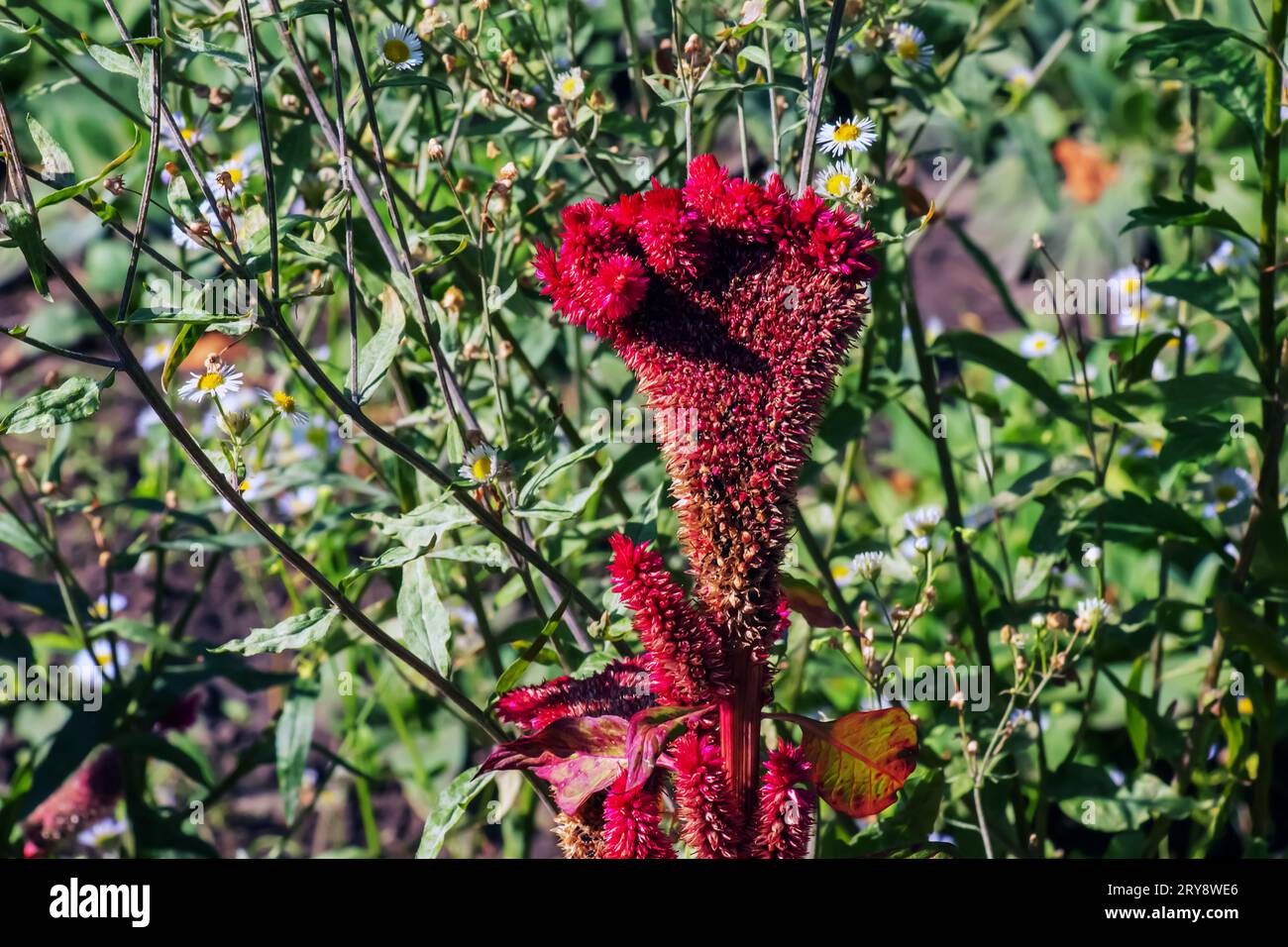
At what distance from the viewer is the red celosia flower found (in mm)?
1260

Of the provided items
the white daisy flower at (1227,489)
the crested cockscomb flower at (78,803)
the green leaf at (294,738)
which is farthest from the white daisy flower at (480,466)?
the white daisy flower at (1227,489)

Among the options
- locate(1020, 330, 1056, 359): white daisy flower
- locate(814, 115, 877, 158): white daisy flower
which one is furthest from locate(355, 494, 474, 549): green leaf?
locate(1020, 330, 1056, 359): white daisy flower

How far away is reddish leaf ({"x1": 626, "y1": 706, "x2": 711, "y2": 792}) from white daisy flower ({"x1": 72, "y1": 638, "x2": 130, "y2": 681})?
1280mm

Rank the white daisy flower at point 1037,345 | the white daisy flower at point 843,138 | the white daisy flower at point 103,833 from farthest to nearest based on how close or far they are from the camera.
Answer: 1. the white daisy flower at point 1037,345
2. the white daisy flower at point 103,833
3. the white daisy flower at point 843,138

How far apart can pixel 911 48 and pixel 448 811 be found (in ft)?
4.43

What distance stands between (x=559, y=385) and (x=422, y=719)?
3.29 feet

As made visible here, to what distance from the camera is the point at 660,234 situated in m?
1.19

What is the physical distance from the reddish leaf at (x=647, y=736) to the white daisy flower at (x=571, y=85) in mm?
815

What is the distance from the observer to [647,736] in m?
1.23

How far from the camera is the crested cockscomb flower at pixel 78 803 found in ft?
7.72

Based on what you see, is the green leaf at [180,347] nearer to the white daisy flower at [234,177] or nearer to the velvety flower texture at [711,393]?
the white daisy flower at [234,177]

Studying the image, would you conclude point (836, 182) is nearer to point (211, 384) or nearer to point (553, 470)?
point (553, 470)

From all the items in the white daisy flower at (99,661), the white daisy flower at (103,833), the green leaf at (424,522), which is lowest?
the white daisy flower at (103,833)
